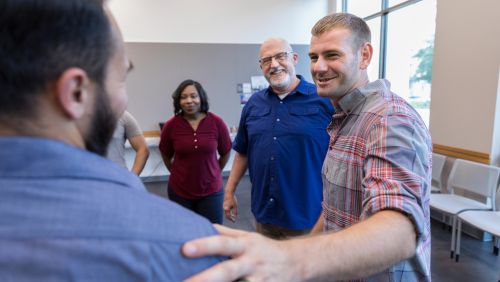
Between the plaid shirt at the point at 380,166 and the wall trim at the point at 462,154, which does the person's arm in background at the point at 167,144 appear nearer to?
the plaid shirt at the point at 380,166

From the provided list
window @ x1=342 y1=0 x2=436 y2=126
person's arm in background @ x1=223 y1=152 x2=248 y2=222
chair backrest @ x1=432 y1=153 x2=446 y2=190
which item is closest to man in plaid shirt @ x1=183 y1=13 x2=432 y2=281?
person's arm in background @ x1=223 y1=152 x2=248 y2=222

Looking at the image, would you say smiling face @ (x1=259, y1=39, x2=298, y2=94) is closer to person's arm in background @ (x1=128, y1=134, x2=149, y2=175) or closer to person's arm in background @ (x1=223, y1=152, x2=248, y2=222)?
person's arm in background @ (x1=223, y1=152, x2=248, y2=222)

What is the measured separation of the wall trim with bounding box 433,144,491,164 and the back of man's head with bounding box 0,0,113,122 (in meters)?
3.78

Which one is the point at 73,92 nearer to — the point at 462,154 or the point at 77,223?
the point at 77,223

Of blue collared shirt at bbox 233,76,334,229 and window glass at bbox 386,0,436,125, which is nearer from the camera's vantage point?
blue collared shirt at bbox 233,76,334,229

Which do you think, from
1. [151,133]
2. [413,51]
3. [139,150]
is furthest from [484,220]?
[151,133]

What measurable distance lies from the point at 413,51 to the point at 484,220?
2.53 metres

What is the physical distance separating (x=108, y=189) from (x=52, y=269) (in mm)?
109

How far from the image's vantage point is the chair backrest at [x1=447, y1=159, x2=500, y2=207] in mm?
2980

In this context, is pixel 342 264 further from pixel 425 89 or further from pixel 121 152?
pixel 425 89

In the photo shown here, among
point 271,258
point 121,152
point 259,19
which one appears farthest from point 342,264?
point 259,19

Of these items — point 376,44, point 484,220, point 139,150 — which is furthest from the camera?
point 376,44

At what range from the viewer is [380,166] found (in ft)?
2.92

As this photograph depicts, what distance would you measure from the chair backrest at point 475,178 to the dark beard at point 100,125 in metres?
3.46
